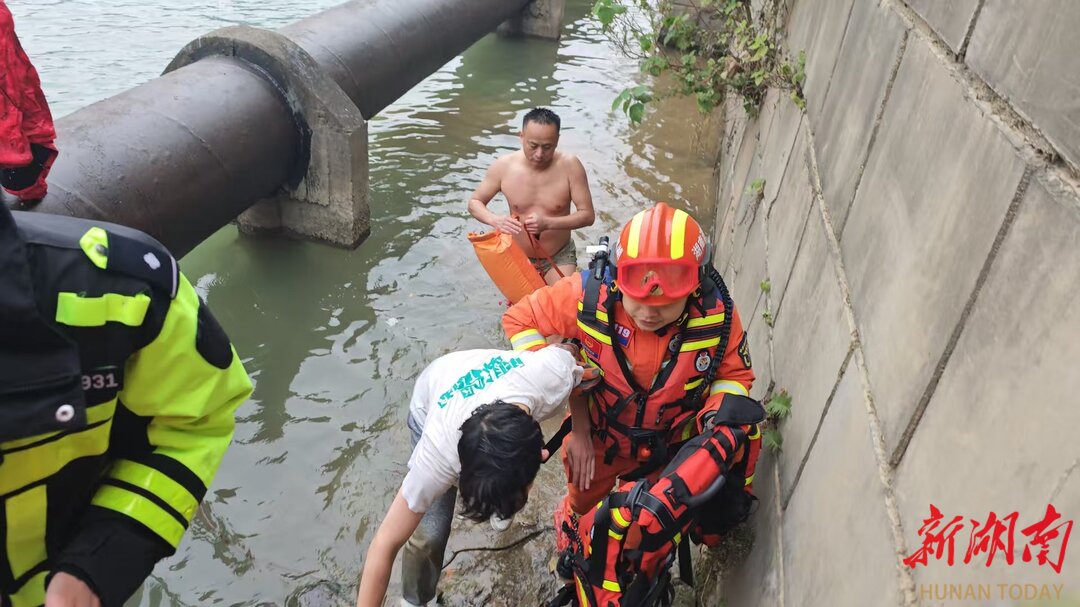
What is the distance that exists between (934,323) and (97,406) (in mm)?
1708

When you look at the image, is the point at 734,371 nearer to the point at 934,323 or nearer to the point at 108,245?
the point at 934,323

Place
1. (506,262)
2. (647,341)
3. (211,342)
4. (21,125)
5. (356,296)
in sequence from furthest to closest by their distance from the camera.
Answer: (356,296) < (506,262) < (21,125) < (647,341) < (211,342)

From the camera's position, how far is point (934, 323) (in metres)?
1.53

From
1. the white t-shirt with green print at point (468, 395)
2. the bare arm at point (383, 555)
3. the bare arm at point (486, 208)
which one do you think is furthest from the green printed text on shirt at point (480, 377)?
the bare arm at point (486, 208)

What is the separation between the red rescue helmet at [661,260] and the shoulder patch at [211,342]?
4.40 ft

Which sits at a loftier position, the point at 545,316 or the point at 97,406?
the point at 97,406

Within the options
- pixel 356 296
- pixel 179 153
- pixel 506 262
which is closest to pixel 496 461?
pixel 506 262

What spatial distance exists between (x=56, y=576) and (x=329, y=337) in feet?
12.8

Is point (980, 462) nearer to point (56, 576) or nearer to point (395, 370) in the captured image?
point (56, 576)

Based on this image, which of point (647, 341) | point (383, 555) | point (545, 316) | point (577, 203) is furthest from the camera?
point (577, 203)

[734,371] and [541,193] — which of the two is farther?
[541,193]

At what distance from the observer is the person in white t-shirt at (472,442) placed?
2.18m

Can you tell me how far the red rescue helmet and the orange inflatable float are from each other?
2042 millimetres

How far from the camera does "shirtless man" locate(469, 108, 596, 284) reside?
487 cm
